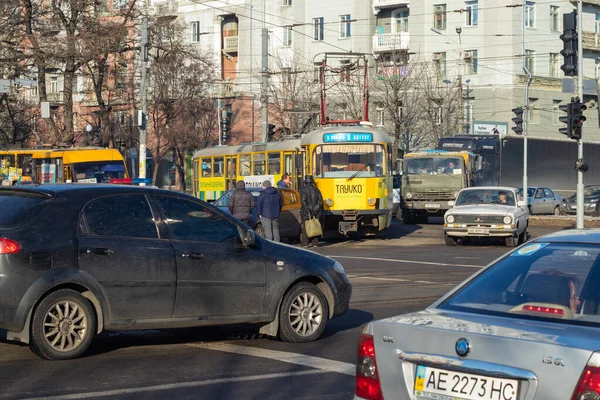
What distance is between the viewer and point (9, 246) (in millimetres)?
8711

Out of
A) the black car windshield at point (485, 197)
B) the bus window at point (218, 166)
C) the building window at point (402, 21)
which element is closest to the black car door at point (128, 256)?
the black car windshield at point (485, 197)

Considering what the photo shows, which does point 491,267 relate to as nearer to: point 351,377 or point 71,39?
point 351,377

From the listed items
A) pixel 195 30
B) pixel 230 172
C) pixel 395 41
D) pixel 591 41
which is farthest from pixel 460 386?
pixel 195 30

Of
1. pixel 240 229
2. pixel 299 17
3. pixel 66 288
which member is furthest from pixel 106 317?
pixel 299 17

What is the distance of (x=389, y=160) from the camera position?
96.9 feet

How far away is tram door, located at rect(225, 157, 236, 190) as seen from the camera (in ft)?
124

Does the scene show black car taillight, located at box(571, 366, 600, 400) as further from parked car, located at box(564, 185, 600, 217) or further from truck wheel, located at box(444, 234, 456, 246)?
parked car, located at box(564, 185, 600, 217)

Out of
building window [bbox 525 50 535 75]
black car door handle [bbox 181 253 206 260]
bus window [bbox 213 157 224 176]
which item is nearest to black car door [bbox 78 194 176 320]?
black car door handle [bbox 181 253 206 260]

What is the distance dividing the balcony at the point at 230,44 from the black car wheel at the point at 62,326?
66.1 meters

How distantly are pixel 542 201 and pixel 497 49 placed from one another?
1840cm

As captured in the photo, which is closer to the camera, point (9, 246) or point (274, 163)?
point (9, 246)

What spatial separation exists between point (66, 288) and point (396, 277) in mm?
9736

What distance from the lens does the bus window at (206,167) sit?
39875 millimetres

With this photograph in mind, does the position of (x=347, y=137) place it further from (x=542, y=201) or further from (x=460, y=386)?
(x=460, y=386)
